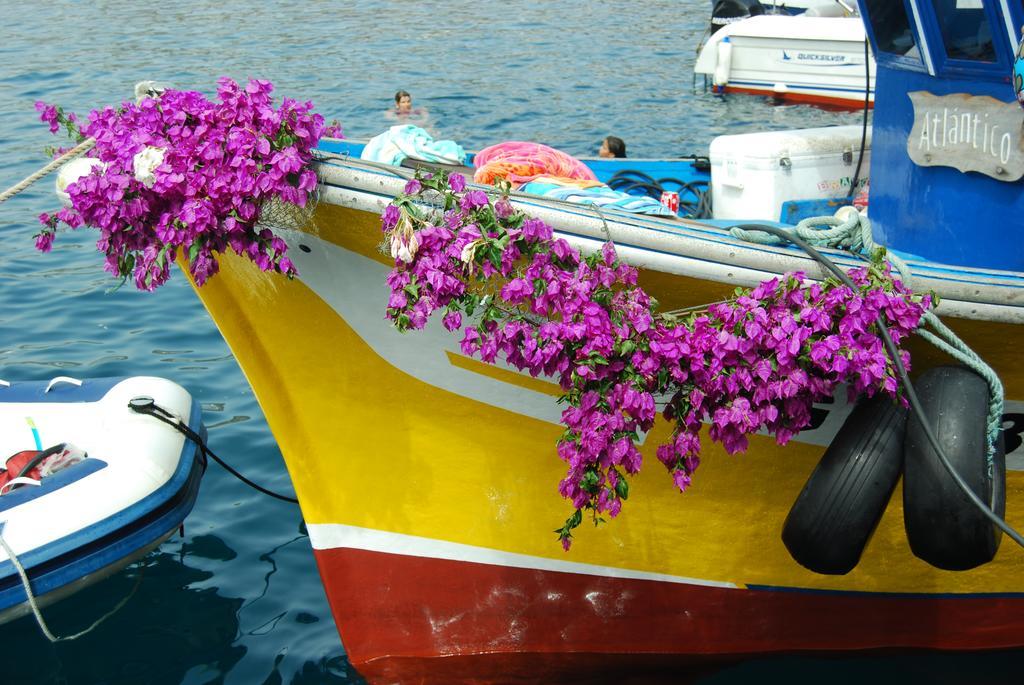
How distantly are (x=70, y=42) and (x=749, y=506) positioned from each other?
18713 mm

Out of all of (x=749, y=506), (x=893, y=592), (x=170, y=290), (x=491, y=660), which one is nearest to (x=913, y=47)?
(x=749, y=506)

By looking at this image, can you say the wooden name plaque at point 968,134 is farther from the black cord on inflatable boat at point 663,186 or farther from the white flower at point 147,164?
the white flower at point 147,164

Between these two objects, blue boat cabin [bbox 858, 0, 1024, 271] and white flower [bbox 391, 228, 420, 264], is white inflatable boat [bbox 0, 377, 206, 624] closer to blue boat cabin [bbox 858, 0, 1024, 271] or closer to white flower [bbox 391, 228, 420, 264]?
white flower [bbox 391, 228, 420, 264]

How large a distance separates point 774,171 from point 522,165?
1552 millimetres

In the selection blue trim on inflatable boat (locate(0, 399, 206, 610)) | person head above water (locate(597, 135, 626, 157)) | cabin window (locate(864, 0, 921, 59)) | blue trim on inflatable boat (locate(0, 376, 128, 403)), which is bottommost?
blue trim on inflatable boat (locate(0, 399, 206, 610))

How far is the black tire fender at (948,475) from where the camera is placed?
3547 millimetres

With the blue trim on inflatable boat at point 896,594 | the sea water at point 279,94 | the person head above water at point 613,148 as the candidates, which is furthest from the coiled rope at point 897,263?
the person head above water at point 613,148

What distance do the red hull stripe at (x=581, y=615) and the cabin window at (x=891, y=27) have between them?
2322mm

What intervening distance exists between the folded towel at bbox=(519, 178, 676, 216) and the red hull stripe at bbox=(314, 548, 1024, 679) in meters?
1.54

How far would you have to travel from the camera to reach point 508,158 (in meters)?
4.99

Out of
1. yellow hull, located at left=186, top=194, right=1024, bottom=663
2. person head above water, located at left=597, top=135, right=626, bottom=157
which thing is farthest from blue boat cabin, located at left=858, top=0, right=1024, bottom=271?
person head above water, located at left=597, top=135, right=626, bottom=157

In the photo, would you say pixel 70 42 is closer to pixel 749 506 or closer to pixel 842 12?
pixel 842 12

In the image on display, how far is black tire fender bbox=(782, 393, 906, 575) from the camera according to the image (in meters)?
3.71

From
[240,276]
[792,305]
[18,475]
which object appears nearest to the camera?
[792,305]
